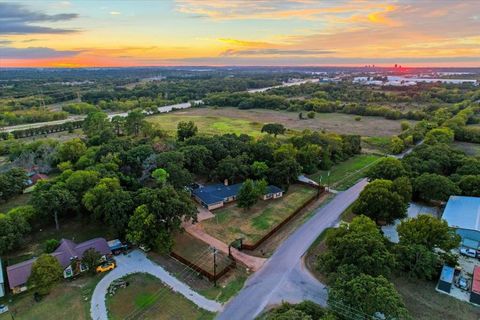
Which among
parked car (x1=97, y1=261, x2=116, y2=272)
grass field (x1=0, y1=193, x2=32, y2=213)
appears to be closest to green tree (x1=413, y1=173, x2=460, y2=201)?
parked car (x1=97, y1=261, x2=116, y2=272)

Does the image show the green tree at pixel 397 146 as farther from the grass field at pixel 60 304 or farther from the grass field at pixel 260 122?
the grass field at pixel 60 304

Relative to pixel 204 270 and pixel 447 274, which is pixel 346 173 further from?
pixel 204 270

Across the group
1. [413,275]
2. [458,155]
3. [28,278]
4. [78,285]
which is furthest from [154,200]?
[458,155]

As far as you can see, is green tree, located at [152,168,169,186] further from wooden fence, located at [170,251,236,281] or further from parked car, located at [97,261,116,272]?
parked car, located at [97,261,116,272]

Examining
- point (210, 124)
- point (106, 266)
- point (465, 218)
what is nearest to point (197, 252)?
point (106, 266)

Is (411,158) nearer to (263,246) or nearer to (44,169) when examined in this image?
(263,246)
